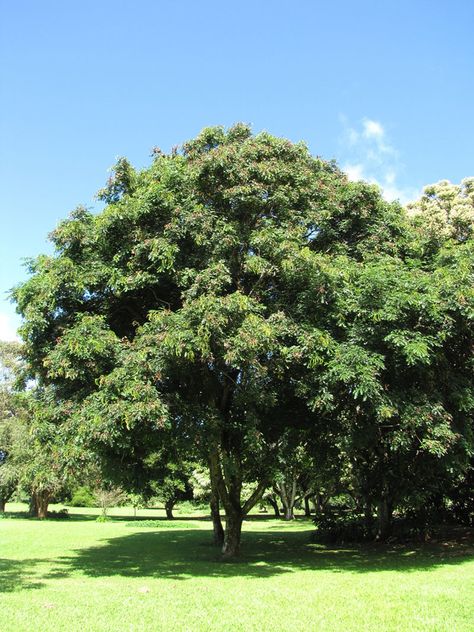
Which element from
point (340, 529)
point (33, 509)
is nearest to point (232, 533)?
point (340, 529)

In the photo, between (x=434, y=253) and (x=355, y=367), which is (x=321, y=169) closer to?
(x=434, y=253)

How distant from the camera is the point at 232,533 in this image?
1499 cm

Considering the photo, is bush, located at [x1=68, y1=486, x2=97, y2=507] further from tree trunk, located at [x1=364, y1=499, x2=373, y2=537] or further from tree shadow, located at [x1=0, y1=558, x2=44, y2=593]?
tree shadow, located at [x1=0, y1=558, x2=44, y2=593]

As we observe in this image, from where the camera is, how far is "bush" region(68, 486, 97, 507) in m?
56.9

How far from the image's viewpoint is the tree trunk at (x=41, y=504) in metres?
39.7

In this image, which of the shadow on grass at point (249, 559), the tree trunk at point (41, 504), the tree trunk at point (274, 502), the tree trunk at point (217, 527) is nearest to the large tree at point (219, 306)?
the shadow on grass at point (249, 559)

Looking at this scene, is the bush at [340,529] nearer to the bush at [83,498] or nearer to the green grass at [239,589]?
the green grass at [239,589]

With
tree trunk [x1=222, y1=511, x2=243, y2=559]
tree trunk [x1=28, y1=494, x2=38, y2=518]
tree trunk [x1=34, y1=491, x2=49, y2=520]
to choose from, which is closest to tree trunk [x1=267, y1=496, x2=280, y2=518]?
tree trunk [x1=34, y1=491, x2=49, y2=520]

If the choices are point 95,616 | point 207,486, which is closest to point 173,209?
point 95,616

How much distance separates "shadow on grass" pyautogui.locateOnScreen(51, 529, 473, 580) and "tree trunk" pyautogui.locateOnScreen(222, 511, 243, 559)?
1.27 feet

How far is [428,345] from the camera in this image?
37.9 ft

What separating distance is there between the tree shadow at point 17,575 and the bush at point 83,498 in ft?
149

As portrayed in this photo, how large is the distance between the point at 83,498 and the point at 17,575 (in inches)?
1970

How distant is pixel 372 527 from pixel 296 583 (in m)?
11.3
